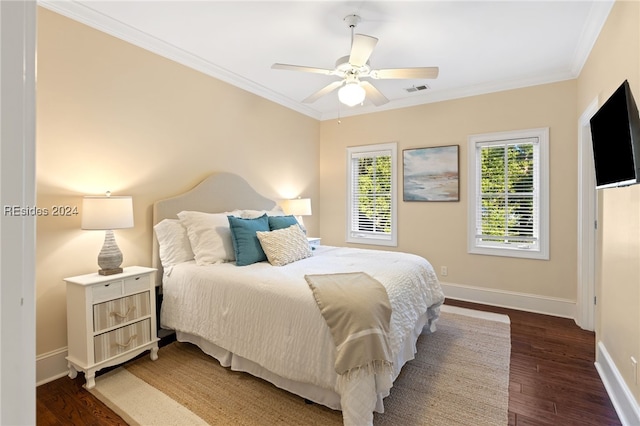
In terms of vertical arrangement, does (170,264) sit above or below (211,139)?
below

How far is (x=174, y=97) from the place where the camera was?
10.5ft

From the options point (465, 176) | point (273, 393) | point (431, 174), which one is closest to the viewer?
point (273, 393)

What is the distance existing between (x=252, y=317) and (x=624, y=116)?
2.60m

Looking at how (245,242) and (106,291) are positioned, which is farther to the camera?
(245,242)

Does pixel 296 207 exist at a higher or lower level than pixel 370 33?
lower

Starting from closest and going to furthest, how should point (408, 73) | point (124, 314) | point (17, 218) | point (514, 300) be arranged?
point (17, 218)
point (124, 314)
point (408, 73)
point (514, 300)

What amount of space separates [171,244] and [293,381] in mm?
1675

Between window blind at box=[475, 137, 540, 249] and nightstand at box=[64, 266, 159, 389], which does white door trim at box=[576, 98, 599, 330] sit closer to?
window blind at box=[475, 137, 540, 249]

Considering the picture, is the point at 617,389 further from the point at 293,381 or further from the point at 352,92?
the point at 352,92

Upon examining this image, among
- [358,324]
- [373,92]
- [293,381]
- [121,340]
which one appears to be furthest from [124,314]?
[373,92]

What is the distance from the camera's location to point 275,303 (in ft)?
6.79

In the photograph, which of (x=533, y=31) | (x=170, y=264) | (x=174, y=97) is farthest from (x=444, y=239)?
(x=174, y=97)

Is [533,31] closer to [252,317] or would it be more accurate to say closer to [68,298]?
[252,317]

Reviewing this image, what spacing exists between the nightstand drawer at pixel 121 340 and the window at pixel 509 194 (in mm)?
3811
